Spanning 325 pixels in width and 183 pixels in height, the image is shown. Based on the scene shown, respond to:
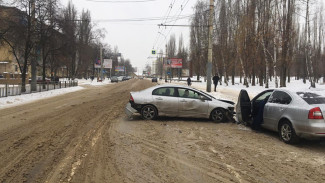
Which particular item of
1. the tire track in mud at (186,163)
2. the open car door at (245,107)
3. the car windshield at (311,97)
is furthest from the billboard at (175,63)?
the tire track in mud at (186,163)

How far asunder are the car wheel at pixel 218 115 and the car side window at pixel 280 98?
2301mm

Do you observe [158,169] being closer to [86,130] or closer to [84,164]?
[84,164]

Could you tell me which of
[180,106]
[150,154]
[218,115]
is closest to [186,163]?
[150,154]

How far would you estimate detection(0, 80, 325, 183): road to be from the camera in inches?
173

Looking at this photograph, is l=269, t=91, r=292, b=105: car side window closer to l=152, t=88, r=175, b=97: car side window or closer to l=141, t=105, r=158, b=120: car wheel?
l=152, t=88, r=175, b=97: car side window

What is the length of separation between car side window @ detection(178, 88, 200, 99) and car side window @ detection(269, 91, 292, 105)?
9.37 ft

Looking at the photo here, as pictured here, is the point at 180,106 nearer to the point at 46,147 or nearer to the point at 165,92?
the point at 165,92

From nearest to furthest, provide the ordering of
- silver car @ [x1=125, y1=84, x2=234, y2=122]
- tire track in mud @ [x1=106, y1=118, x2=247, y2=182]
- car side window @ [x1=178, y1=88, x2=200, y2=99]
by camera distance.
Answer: tire track in mud @ [x1=106, y1=118, x2=247, y2=182], silver car @ [x1=125, y1=84, x2=234, y2=122], car side window @ [x1=178, y1=88, x2=200, y2=99]

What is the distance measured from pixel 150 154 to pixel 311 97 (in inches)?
172

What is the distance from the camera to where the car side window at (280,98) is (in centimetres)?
708

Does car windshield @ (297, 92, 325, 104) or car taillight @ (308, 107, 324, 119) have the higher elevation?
car windshield @ (297, 92, 325, 104)

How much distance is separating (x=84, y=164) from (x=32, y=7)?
2251cm

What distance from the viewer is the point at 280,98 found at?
743 cm

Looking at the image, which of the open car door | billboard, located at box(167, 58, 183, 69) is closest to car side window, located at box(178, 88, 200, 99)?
the open car door
